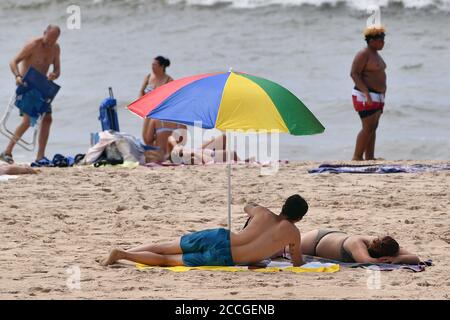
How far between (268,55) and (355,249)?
12.6 metres

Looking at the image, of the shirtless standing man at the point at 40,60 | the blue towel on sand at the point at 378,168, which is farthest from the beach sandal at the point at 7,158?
the blue towel on sand at the point at 378,168

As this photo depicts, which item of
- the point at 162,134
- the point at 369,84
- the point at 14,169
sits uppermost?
the point at 369,84

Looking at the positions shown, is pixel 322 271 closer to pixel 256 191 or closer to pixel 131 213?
pixel 131 213

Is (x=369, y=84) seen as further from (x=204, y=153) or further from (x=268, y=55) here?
(x=268, y=55)

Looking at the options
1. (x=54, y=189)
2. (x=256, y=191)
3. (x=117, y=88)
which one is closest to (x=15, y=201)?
(x=54, y=189)

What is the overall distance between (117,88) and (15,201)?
8.42m

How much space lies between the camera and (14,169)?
10.3 m

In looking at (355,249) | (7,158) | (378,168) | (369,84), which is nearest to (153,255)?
(355,249)

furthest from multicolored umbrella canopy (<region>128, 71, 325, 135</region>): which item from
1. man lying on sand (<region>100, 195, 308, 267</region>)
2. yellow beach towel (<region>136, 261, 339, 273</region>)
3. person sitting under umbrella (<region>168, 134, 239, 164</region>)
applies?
person sitting under umbrella (<region>168, 134, 239, 164</region>)

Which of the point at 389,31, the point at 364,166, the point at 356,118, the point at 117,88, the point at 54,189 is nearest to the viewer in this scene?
the point at 54,189

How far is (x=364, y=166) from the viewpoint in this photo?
Answer: 10.9 metres

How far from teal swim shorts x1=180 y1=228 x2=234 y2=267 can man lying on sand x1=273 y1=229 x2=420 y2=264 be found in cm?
50

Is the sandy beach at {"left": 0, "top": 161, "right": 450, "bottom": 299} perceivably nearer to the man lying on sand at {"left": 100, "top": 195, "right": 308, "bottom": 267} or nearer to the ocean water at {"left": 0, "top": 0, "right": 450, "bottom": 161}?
the man lying on sand at {"left": 100, "top": 195, "right": 308, "bottom": 267}

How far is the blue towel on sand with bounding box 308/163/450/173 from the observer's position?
10.5 m
